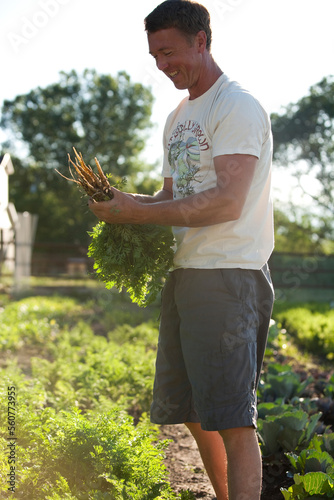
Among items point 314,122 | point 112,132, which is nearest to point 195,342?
point 314,122

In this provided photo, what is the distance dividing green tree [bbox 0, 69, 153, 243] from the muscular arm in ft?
95.7

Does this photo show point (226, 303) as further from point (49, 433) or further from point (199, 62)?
point (49, 433)

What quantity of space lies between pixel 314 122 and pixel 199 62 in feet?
72.0

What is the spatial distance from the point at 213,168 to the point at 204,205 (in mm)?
252

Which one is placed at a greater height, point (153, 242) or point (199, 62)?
point (199, 62)

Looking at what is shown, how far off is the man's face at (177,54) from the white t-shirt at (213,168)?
0.36 feet

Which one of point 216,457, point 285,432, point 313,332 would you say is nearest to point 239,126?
point 216,457

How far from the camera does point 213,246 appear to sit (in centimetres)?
209

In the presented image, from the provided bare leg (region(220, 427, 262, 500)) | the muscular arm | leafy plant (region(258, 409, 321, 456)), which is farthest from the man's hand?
leafy plant (region(258, 409, 321, 456))

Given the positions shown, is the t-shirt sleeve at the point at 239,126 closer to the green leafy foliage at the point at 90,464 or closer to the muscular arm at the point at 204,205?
the muscular arm at the point at 204,205

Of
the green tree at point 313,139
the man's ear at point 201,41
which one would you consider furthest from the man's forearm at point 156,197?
the green tree at point 313,139

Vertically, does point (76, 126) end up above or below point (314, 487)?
above

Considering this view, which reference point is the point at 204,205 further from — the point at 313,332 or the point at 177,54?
the point at 313,332

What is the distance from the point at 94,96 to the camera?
31969mm
